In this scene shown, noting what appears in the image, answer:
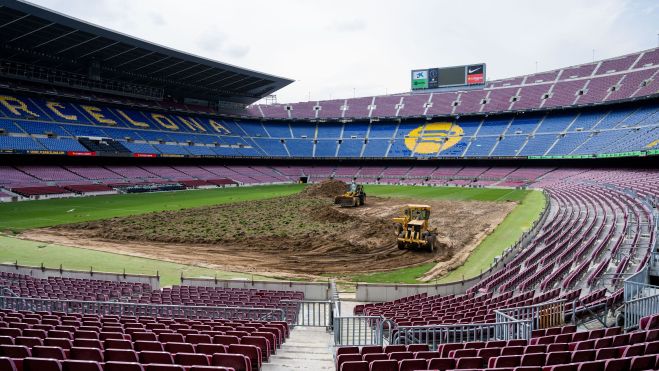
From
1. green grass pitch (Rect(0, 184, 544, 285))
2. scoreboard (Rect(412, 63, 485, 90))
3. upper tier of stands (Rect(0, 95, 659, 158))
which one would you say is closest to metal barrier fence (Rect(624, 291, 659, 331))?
green grass pitch (Rect(0, 184, 544, 285))

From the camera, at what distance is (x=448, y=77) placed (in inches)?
3802

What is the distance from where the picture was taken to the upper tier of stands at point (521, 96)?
7000cm

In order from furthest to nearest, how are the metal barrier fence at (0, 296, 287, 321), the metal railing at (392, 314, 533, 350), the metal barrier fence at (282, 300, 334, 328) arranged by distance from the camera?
1. the metal barrier fence at (282, 300, 334, 328)
2. the metal barrier fence at (0, 296, 287, 321)
3. the metal railing at (392, 314, 533, 350)

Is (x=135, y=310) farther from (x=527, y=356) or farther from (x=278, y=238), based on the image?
(x=278, y=238)

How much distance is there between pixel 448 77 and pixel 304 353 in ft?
313

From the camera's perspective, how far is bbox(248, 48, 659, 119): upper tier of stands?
70.0 m

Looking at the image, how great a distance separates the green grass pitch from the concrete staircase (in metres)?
9.14

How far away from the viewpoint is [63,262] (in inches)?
905

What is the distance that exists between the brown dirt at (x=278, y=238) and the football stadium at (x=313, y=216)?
266 mm

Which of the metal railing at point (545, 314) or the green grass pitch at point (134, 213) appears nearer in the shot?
the metal railing at point (545, 314)

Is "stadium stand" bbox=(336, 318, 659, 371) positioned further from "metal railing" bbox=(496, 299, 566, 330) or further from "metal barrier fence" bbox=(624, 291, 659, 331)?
"metal railing" bbox=(496, 299, 566, 330)

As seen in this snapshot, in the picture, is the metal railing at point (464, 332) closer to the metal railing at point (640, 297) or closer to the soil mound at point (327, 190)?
the metal railing at point (640, 297)

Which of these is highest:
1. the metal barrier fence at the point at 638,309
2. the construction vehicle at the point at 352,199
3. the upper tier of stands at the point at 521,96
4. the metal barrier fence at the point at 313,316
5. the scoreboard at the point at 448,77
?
the scoreboard at the point at 448,77

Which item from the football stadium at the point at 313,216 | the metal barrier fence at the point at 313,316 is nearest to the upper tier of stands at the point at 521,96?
the football stadium at the point at 313,216
